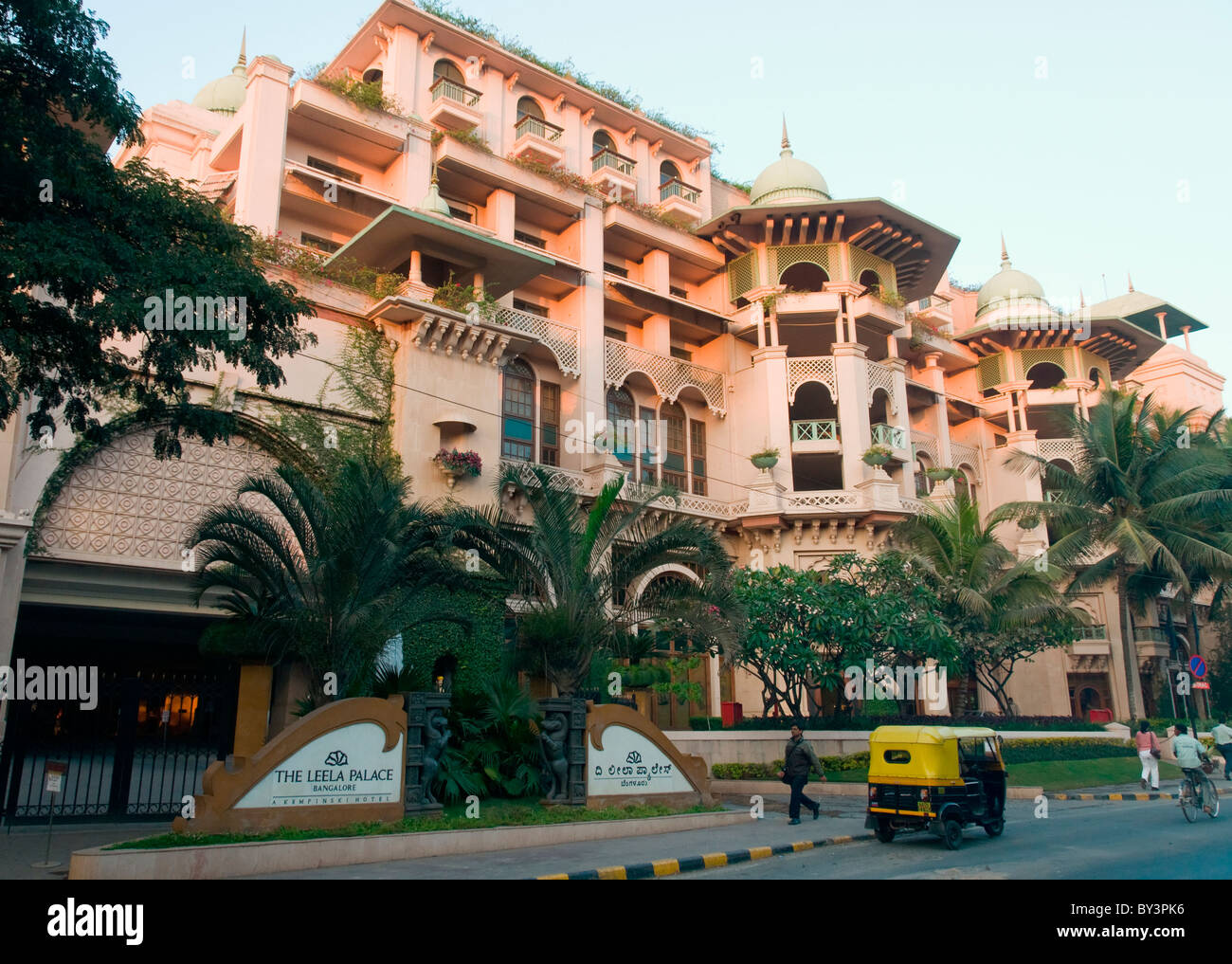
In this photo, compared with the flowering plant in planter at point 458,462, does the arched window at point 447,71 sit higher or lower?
higher

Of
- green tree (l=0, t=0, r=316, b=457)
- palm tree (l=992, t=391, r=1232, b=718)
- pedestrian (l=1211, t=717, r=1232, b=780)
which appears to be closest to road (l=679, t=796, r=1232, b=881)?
pedestrian (l=1211, t=717, r=1232, b=780)

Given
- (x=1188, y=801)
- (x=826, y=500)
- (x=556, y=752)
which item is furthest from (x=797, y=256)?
(x=556, y=752)

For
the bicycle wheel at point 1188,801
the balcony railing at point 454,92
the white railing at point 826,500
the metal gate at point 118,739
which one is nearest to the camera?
the bicycle wheel at point 1188,801

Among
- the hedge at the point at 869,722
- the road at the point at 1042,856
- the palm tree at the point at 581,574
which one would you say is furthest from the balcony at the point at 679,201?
the road at the point at 1042,856

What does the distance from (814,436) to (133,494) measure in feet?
65.0

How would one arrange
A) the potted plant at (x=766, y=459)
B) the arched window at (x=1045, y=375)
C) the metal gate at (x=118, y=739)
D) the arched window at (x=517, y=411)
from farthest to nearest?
the arched window at (x=1045, y=375) < the potted plant at (x=766, y=459) < the arched window at (x=517, y=411) < the metal gate at (x=118, y=739)

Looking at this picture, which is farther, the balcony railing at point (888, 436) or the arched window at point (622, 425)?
the balcony railing at point (888, 436)

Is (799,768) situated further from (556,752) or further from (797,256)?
(797,256)

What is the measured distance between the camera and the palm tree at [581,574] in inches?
579

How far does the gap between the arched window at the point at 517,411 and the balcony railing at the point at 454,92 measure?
25.7 feet

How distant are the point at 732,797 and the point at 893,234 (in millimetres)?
19698

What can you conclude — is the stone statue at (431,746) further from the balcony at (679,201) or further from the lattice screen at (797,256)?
the balcony at (679,201)

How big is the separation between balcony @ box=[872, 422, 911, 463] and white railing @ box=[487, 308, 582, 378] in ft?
33.4
